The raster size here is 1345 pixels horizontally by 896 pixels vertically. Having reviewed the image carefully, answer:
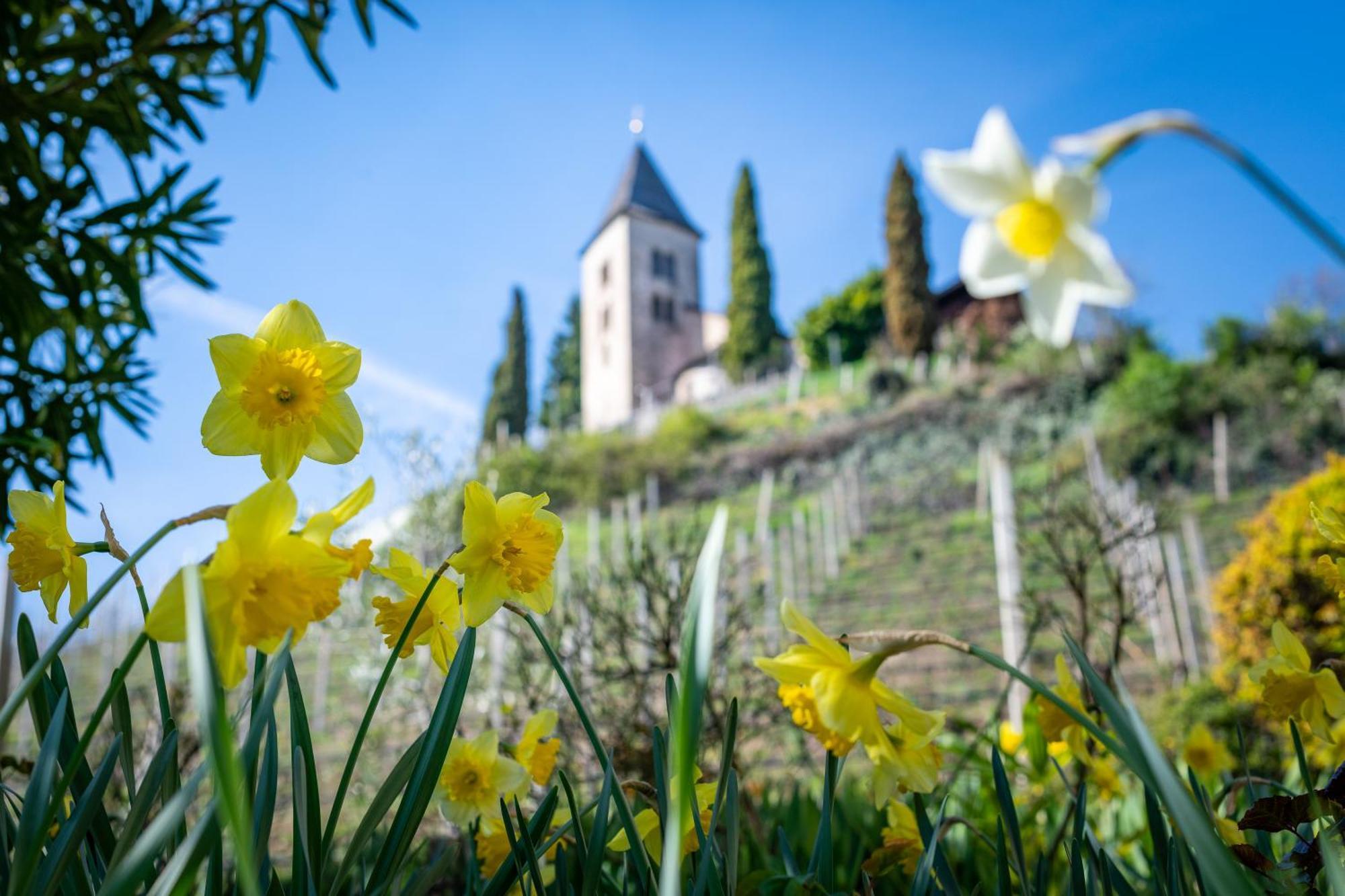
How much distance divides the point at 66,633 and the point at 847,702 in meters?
0.45

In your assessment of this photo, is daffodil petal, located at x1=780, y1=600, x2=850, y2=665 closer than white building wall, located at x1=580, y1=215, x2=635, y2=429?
Yes

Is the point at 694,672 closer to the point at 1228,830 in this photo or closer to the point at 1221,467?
the point at 1228,830

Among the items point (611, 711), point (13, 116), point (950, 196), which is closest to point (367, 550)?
point (950, 196)

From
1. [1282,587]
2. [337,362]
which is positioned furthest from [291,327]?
[1282,587]

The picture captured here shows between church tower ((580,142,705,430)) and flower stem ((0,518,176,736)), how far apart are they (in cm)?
2525

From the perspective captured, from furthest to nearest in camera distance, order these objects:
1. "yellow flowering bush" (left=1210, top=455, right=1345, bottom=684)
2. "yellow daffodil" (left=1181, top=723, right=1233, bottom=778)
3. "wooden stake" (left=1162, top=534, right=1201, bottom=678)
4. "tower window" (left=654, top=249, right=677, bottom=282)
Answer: "tower window" (left=654, top=249, right=677, bottom=282), "wooden stake" (left=1162, top=534, right=1201, bottom=678), "yellow flowering bush" (left=1210, top=455, right=1345, bottom=684), "yellow daffodil" (left=1181, top=723, right=1233, bottom=778)

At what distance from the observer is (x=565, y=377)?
31125mm

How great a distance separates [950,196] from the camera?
45cm

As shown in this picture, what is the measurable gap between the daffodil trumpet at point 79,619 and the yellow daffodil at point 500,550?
0.16 metres

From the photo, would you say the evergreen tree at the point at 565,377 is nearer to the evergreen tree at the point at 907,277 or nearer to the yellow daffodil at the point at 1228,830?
the evergreen tree at the point at 907,277

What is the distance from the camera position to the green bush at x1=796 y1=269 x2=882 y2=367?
2416cm

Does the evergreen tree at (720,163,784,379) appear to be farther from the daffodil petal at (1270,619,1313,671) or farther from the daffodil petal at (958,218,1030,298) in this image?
the daffodil petal at (958,218,1030,298)

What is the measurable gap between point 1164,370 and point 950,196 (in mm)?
14534

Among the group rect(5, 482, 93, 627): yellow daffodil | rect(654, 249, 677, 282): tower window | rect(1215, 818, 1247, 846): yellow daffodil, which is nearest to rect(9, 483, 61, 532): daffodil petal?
rect(5, 482, 93, 627): yellow daffodil
